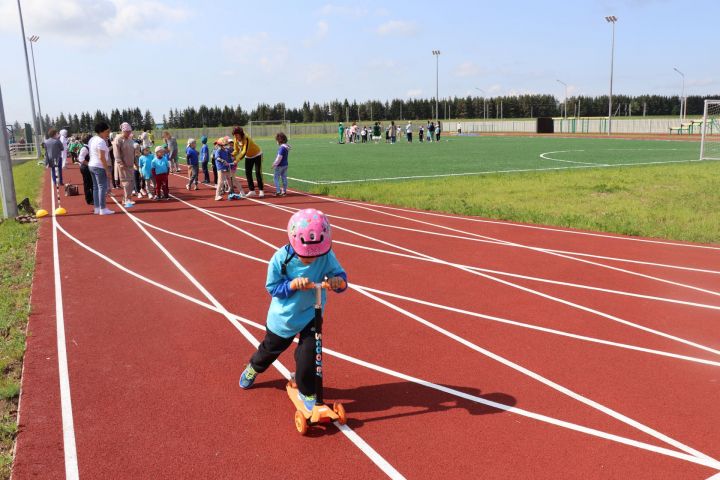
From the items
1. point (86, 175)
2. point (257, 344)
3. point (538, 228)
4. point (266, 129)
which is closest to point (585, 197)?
point (538, 228)

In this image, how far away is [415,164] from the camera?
86.4ft

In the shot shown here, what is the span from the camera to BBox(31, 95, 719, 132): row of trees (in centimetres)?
10900

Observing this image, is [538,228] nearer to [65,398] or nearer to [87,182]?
[65,398]

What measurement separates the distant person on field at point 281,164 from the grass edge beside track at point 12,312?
6.14 metres

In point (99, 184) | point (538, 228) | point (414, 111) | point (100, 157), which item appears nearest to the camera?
point (538, 228)

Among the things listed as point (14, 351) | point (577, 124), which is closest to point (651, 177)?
point (14, 351)

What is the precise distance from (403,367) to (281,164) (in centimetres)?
1155

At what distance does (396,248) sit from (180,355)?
512 centimetres

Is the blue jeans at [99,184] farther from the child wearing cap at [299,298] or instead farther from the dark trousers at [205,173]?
the child wearing cap at [299,298]

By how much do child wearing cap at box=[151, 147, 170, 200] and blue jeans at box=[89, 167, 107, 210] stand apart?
7.26 feet

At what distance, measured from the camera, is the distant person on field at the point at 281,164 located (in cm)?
1569

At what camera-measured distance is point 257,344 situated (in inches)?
226

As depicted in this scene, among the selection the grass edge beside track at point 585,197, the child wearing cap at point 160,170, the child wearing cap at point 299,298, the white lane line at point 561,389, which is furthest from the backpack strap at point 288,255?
the child wearing cap at point 160,170

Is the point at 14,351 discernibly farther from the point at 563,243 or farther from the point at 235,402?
the point at 563,243
